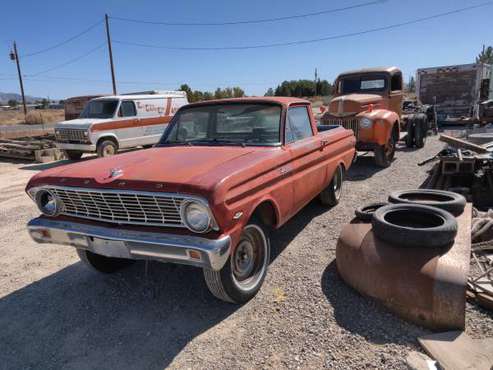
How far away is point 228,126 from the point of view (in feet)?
13.9

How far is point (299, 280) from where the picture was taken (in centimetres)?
367

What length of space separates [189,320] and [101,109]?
33.1 feet

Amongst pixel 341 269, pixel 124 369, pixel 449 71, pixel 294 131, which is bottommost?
pixel 124 369

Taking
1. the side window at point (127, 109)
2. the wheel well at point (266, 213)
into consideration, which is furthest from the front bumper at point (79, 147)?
the wheel well at point (266, 213)

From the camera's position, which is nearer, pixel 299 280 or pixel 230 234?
pixel 230 234

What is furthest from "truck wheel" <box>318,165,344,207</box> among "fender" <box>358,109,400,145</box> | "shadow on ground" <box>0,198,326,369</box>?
"fender" <box>358,109,400,145</box>

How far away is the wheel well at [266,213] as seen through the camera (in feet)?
11.3

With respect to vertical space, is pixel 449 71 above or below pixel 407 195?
above

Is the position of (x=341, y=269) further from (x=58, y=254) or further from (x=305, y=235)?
A: (x=58, y=254)

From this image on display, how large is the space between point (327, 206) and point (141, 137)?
8.13 m

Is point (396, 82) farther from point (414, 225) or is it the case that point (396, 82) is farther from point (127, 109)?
point (127, 109)

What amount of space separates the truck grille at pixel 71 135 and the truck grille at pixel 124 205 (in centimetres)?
831

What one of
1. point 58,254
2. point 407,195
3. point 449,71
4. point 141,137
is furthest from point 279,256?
point 449,71

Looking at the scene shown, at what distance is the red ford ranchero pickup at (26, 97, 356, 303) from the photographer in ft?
9.08
